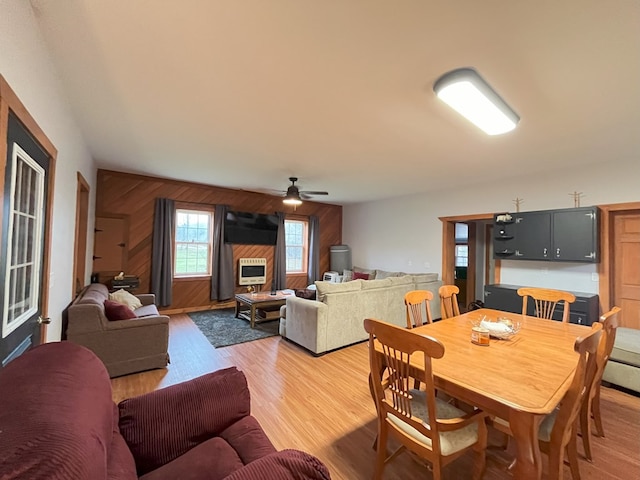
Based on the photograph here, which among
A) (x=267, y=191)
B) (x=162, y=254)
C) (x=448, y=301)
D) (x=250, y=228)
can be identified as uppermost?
(x=267, y=191)

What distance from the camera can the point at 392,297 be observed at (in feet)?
14.6

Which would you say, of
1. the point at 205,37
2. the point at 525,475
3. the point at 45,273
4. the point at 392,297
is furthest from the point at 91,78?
the point at 392,297

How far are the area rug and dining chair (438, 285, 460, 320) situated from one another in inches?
103

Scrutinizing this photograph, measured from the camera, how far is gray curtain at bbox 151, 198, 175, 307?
17.6 ft

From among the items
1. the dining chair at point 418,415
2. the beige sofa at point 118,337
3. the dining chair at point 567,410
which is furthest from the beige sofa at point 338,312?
the dining chair at point 567,410

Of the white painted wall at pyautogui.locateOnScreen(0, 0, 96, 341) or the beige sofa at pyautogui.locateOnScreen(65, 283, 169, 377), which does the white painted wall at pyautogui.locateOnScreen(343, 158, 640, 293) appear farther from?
the white painted wall at pyautogui.locateOnScreen(0, 0, 96, 341)

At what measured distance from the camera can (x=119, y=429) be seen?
1.22 metres

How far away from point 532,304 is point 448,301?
2.00 meters

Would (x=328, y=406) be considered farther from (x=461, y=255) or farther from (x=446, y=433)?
(x=461, y=255)

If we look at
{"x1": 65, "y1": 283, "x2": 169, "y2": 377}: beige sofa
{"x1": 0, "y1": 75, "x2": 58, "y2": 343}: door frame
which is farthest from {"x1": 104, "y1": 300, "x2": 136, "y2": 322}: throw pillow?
{"x1": 0, "y1": 75, "x2": 58, "y2": 343}: door frame

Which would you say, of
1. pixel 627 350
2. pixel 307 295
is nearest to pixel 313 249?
pixel 307 295

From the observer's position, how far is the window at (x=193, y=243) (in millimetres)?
5887

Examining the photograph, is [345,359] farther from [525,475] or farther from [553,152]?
[553,152]

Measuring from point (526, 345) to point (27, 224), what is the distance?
11.3ft
